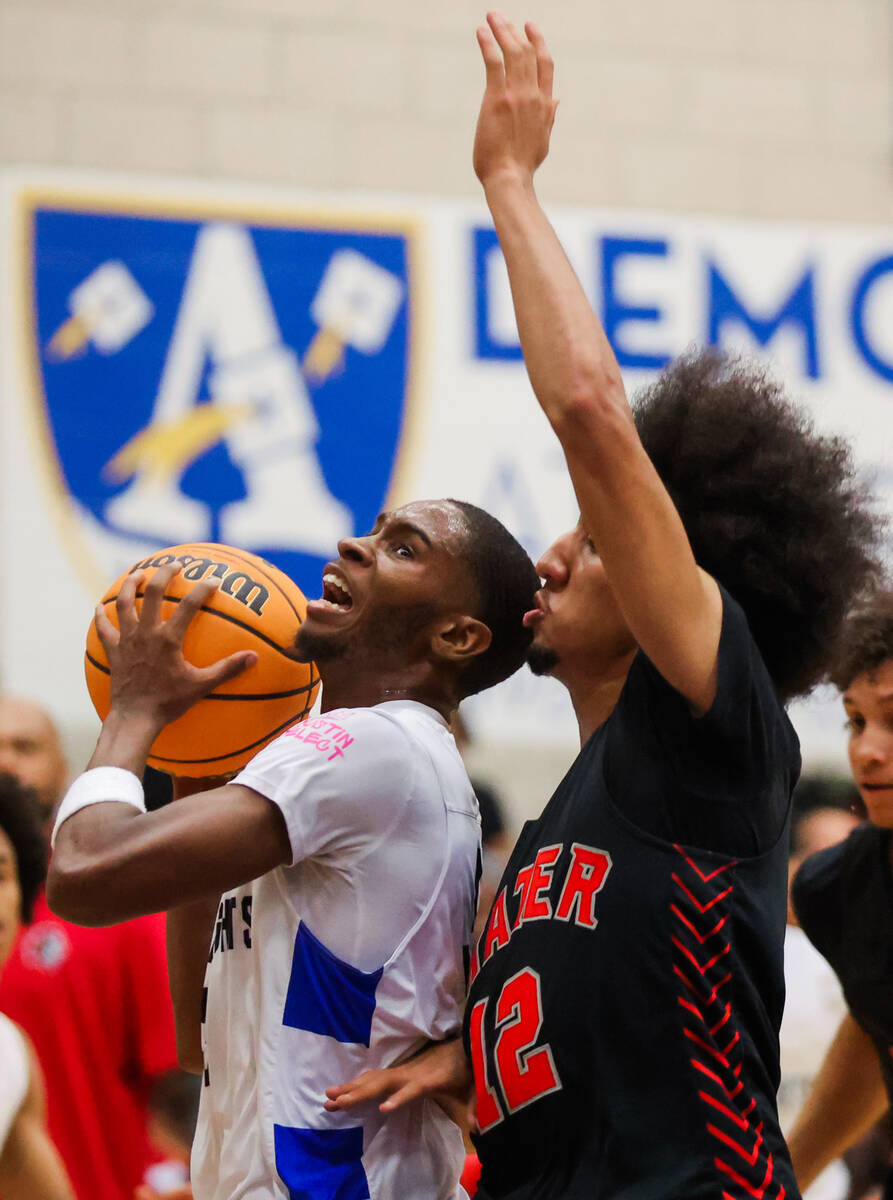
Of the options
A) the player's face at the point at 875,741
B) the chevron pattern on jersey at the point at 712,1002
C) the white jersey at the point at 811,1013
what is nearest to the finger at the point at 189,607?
the chevron pattern on jersey at the point at 712,1002

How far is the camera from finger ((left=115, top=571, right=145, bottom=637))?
2.46 meters

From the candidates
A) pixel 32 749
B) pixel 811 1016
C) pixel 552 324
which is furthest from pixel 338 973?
pixel 811 1016

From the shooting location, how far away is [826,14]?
8.09 m

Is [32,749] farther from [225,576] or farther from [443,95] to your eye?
[443,95]

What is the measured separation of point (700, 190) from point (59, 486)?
356cm

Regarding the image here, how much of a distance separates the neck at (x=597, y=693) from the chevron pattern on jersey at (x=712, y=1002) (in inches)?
16.9

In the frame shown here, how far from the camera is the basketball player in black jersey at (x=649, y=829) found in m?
1.98

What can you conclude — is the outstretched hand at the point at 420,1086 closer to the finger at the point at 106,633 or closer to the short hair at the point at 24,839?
the finger at the point at 106,633

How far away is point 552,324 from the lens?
2033 mm

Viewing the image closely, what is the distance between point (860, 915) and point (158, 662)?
71.7 inches

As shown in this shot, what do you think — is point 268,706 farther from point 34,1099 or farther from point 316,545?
point 316,545

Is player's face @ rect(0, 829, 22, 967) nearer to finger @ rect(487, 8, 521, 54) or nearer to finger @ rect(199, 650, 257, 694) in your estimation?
finger @ rect(199, 650, 257, 694)

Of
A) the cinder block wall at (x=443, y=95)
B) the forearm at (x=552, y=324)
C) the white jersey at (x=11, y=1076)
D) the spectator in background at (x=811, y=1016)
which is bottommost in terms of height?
the spectator in background at (x=811, y=1016)

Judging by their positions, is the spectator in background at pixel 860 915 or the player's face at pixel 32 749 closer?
the spectator in background at pixel 860 915
